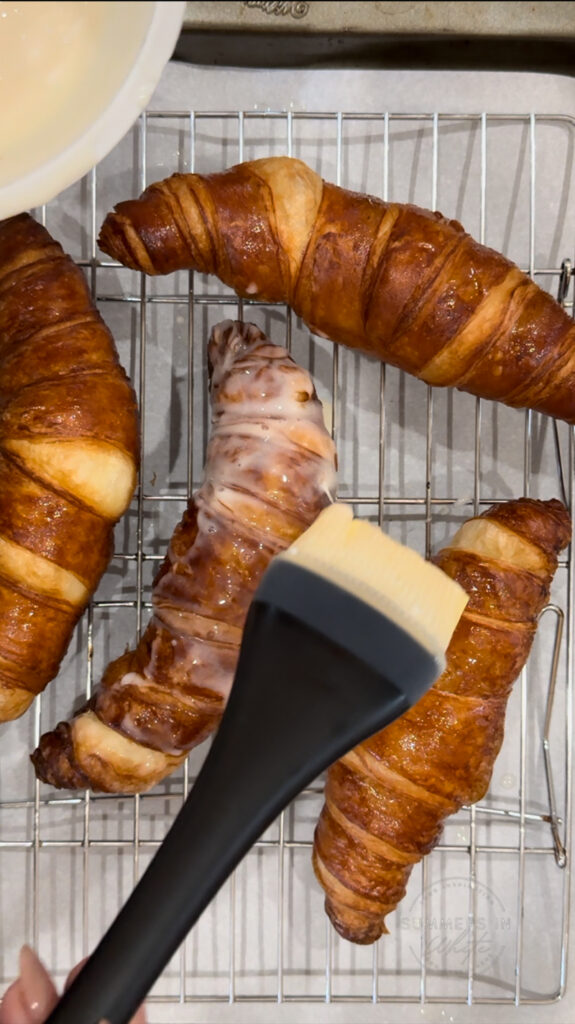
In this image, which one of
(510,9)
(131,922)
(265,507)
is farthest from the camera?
(510,9)

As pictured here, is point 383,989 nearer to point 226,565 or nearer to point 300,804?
point 300,804

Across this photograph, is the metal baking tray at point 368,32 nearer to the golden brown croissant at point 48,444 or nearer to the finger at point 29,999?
the golden brown croissant at point 48,444

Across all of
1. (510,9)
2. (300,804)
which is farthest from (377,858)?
(510,9)

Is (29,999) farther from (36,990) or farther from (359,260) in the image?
(359,260)
